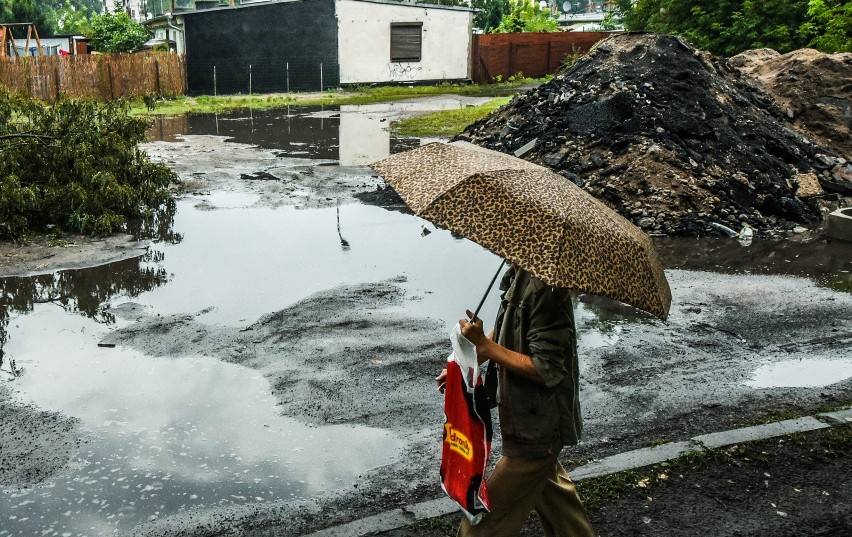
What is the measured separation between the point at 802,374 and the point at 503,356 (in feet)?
14.6

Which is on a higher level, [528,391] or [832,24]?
[832,24]

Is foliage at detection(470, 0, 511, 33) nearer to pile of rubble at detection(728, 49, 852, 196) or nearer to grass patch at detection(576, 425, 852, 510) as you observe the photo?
pile of rubble at detection(728, 49, 852, 196)

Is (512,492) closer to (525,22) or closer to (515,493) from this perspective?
(515,493)

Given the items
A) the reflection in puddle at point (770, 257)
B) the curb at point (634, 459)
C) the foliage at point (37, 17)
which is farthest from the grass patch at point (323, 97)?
the curb at point (634, 459)

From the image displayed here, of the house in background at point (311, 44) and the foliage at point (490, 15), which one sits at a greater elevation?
the foliage at point (490, 15)

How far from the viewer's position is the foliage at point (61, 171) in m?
10.7

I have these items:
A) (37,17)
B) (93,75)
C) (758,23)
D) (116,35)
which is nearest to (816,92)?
(758,23)

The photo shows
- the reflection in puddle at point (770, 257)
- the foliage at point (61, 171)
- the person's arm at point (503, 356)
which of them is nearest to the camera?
the person's arm at point (503, 356)

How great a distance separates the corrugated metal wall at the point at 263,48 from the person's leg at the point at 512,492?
1417 inches

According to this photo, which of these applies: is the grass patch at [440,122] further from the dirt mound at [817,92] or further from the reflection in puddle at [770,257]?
the reflection in puddle at [770,257]

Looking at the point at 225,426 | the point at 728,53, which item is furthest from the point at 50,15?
the point at 225,426

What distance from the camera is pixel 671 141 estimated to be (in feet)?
41.7

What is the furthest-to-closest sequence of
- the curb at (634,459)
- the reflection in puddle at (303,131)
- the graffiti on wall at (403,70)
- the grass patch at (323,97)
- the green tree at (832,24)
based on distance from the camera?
1. the graffiti on wall at (403,70)
2. the grass patch at (323,97)
3. the green tree at (832,24)
4. the reflection in puddle at (303,131)
5. the curb at (634,459)

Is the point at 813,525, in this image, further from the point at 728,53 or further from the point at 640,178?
the point at 728,53
